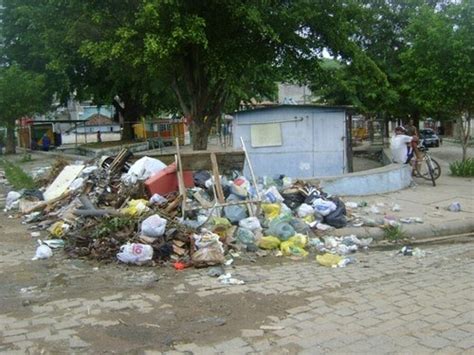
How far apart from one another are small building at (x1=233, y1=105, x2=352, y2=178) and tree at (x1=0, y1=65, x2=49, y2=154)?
55.2 feet

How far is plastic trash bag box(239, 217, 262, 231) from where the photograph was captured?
780 centimetres

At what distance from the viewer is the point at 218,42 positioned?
13.2 m

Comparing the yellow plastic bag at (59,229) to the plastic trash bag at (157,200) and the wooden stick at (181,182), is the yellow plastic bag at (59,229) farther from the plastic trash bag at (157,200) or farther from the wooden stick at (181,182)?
the wooden stick at (181,182)

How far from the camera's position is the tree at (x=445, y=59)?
50.1 feet

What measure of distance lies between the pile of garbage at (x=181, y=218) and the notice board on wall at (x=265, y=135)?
4.06m

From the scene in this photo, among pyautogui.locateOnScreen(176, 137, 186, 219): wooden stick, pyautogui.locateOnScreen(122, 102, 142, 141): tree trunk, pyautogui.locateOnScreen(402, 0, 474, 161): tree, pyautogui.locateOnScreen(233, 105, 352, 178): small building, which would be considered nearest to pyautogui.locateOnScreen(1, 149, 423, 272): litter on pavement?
pyautogui.locateOnScreen(176, 137, 186, 219): wooden stick

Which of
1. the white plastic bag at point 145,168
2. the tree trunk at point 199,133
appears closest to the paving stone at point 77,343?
the white plastic bag at point 145,168

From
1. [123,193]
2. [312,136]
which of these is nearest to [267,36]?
[312,136]

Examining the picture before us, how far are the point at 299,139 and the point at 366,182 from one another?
116 inches

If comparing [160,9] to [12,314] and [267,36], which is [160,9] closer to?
[267,36]

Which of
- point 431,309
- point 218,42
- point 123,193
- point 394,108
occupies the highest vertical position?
point 218,42

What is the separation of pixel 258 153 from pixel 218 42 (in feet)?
10.8

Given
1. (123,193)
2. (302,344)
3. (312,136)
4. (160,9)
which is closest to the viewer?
(302,344)

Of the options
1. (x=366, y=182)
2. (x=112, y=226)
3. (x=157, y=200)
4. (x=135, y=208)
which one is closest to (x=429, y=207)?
(x=366, y=182)
